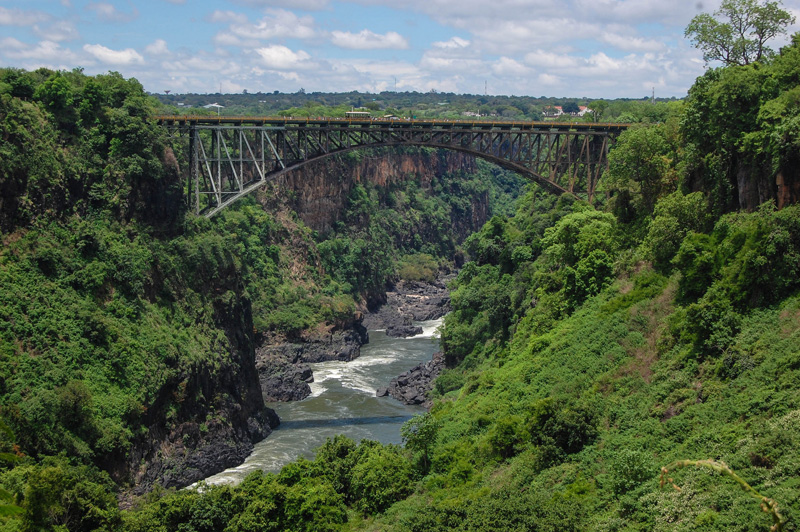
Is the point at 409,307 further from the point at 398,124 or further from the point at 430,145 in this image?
the point at 398,124

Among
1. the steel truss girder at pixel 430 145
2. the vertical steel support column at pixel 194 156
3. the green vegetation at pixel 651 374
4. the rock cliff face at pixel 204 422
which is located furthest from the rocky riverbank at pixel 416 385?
the vertical steel support column at pixel 194 156

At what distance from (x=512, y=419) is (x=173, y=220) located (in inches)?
1074

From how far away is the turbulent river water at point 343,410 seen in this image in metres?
45.4

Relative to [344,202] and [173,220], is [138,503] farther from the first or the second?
[344,202]

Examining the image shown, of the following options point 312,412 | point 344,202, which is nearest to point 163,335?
point 312,412

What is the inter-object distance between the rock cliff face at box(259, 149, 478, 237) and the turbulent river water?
16.3 meters

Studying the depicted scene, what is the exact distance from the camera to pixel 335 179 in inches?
3317

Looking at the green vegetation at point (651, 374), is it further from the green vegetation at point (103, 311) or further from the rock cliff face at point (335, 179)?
the rock cliff face at point (335, 179)

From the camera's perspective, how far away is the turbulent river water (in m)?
45.4

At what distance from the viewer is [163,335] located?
43.9 metres

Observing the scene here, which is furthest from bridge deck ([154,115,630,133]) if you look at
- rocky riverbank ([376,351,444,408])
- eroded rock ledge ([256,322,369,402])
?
eroded rock ledge ([256,322,369,402])

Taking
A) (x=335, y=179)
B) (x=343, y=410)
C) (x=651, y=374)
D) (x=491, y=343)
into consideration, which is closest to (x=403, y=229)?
(x=335, y=179)

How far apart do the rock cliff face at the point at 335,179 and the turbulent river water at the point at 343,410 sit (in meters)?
16.3

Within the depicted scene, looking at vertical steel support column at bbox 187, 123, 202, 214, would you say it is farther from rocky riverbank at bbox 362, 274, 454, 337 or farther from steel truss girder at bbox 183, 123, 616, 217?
rocky riverbank at bbox 362, 274, 454, 337
